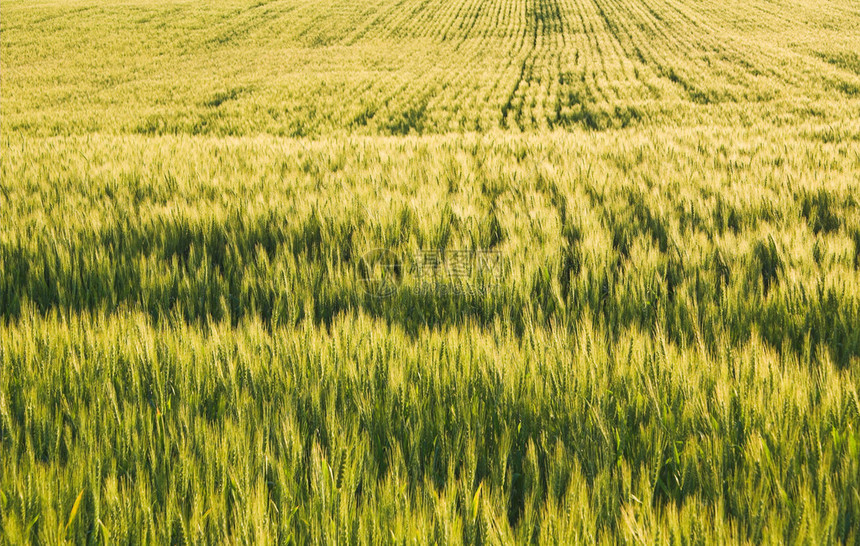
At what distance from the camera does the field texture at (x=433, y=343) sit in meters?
0.90

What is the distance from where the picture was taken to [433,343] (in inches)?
58.1

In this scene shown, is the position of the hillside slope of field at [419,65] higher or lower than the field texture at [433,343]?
higher

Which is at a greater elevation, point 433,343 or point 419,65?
point 419,65

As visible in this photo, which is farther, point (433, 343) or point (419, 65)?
point (419, 65)

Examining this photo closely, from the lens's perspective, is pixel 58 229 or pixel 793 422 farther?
pixel 58 229

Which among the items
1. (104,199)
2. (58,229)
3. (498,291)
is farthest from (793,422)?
(104,199)

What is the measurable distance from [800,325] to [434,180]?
7.72 ft

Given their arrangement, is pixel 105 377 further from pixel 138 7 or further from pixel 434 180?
pixel 138 7

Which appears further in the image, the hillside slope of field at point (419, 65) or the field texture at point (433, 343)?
the hillside slope of field at point (419, 65)

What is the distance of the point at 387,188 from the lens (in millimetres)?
3395

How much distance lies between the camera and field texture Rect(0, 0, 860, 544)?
0.90 m

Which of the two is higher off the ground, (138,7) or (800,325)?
(138,7)

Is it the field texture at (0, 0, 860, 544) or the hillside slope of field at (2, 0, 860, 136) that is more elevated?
the hillside slope of field at (2, 0, 860, 136)

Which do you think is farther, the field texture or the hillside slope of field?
the hillside slope of field
